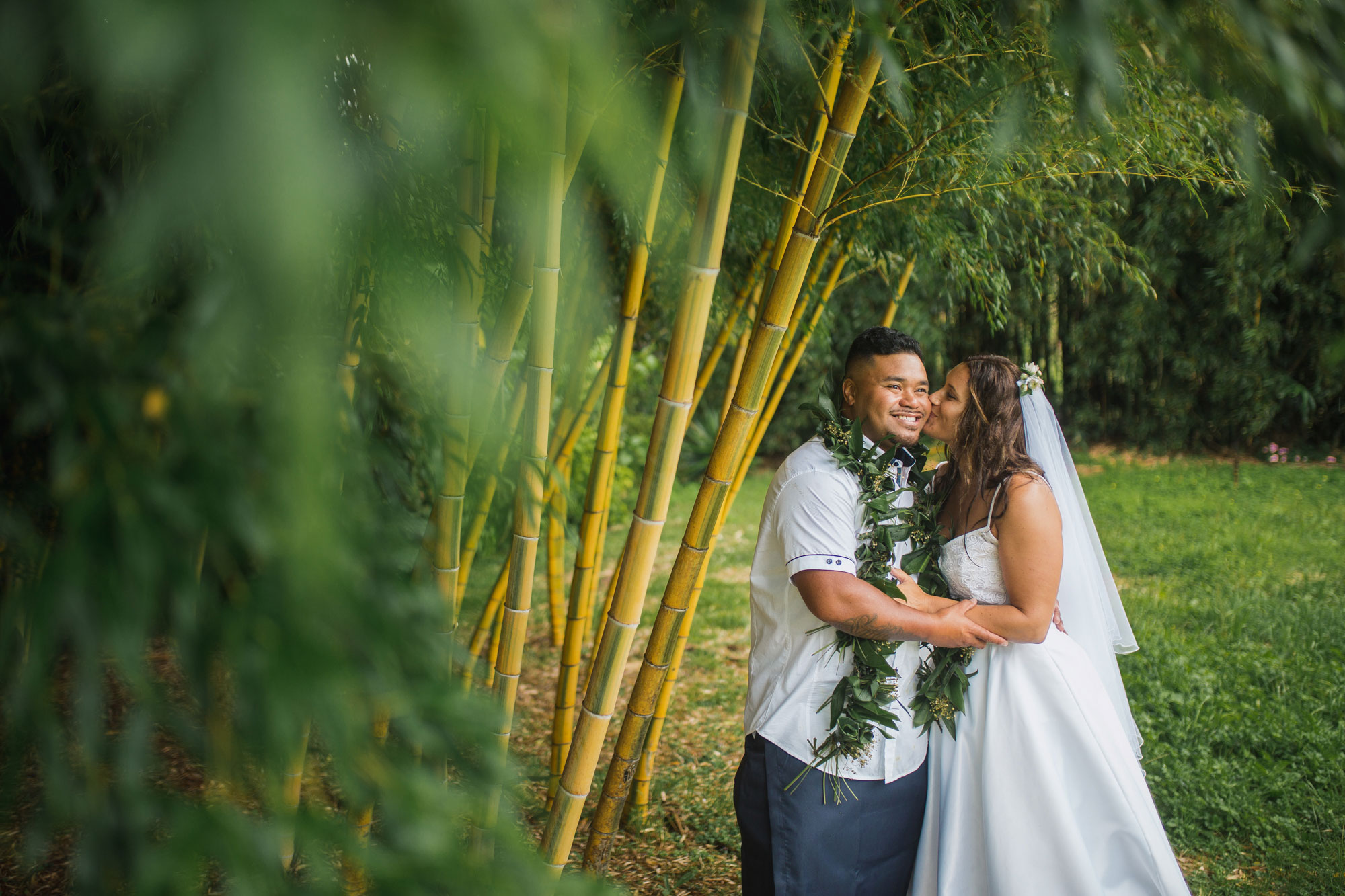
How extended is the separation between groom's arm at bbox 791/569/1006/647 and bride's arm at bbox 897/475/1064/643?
0.09 meters

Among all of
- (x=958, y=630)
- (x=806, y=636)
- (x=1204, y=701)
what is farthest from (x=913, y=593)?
(x=1204, y=701)

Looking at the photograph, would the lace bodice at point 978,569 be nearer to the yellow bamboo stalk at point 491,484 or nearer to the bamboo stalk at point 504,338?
the yellow bamboo stalk at point 491,484

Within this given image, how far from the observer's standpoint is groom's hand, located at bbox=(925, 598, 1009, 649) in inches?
60.8

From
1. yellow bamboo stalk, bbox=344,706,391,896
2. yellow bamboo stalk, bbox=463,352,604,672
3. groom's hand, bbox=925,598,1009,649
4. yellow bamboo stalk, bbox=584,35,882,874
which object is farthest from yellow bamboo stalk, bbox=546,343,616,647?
groom's hand, bbox=925,598,1009,649

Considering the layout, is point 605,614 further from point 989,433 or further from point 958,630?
point 989,433

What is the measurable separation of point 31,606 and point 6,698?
0.37 feet

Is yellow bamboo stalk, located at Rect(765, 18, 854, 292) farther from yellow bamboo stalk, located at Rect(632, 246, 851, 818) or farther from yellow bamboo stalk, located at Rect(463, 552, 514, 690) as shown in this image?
yellow bamboo stalk, located at Rect(463, 552, 514, 690)

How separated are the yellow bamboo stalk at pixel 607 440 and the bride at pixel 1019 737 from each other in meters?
0.73

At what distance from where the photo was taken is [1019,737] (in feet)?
5.41

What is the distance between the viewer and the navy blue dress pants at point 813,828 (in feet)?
5.08

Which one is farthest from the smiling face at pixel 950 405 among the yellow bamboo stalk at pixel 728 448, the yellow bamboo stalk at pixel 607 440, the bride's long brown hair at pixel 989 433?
the yellow bamboo stalk at pixel 607 440

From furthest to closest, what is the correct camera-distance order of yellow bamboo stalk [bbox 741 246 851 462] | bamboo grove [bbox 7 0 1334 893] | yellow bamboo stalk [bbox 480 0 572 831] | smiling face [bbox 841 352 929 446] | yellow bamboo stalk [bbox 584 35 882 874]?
yellow bamboo stalk [bbox 741 246 851 462] < smiling face [bbox 841 352 929 446] < yellow bamboo stalk [bbox 584 35 882 874] < yellow bamboo stalk [bbox 480 0 572 831] < bamboo grove [bbox 7 0 1334 893]

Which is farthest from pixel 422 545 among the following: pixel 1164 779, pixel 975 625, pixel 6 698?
pixel 1164 779

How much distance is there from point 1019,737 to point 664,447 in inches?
43.7
